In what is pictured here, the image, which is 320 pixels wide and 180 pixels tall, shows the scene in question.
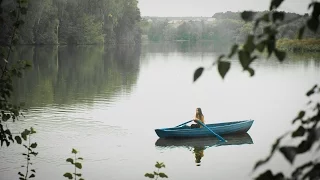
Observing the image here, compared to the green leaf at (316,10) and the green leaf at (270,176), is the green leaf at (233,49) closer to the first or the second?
the green leaf at (316,10)

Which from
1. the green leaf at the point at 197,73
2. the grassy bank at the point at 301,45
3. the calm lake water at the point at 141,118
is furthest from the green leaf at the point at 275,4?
the grassy bank at the point at 301,45

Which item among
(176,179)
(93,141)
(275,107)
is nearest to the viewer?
(176,179)

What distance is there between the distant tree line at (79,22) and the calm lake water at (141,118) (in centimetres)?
3029

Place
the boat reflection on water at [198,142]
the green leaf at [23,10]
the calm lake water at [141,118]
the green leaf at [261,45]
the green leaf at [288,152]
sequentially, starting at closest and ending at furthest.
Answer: the green leaf at [288,152] < the green leaf at [261,45] < the green leaf at [23,10] < the calm lake water at [141,118] < the boat reflection on water at [198,142]

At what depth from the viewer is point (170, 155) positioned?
13.9 metres

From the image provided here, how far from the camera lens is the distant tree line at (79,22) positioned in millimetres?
67769

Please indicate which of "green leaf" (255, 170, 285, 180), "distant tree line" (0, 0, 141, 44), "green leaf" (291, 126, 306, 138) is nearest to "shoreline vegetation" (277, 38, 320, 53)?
"distant tree line" (0, 0, 141, 44)

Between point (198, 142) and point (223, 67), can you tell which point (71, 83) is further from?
point (223, 67)

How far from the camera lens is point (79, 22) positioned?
3155 inches

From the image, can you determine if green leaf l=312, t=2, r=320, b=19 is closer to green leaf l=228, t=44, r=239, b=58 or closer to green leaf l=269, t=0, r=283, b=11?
green leaf l=269, t=0, r=283, b=11

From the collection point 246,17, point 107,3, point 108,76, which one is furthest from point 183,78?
point 107,3

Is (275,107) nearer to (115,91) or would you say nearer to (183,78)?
(115,91)

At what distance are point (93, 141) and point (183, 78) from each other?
21466 millimetres

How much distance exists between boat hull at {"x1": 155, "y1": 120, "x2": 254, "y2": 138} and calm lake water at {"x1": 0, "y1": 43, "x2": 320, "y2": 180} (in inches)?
10.3
